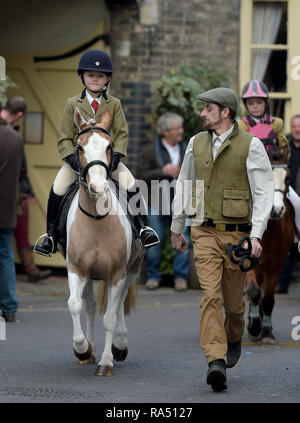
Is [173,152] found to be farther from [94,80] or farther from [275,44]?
[94,80]

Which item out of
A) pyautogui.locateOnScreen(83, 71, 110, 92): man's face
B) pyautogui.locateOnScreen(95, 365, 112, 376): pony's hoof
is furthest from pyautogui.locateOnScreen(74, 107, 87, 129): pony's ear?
pyautogui.locateOnScreen(95, 365, 112, 376): pony's hoof

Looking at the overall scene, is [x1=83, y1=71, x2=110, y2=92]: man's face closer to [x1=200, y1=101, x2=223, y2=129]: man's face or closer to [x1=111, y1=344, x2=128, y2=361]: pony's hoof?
[x1=200, y1=101, x2=223, y2=129]: man's face

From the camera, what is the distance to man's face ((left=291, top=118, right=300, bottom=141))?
13.7m

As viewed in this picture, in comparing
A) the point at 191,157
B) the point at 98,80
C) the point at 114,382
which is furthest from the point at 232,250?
the point at 98,80

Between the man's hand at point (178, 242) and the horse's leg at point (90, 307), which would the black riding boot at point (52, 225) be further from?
the man's hand at point (178, 242)

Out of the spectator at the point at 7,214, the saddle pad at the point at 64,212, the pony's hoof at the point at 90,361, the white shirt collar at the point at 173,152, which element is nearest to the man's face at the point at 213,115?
the saddle pad at the point at 64,212

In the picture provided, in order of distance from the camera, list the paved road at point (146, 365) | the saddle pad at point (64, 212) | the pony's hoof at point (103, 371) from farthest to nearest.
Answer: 1. the saddle pad at point (64, 212)
2. the pony's hoof at point (103, 371)
3. the paved road at point (146, 365)

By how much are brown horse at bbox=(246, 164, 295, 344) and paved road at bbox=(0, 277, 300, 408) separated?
0.64 feet

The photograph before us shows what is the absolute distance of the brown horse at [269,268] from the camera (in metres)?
10.2

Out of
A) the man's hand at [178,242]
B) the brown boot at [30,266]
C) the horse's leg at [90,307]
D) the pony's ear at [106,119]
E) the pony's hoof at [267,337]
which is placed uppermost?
the pony's ear at [106,119]

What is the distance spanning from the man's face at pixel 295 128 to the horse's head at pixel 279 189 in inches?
138

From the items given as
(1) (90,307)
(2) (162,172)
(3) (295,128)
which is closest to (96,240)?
(1) (90,307)

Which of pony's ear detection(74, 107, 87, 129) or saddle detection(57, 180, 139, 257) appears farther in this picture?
saddle detection(57, 180, 139, 257)

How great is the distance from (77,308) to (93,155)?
47.9 inches
